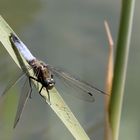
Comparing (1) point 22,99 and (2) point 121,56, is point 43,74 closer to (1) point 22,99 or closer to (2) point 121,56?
(1) point 22,99

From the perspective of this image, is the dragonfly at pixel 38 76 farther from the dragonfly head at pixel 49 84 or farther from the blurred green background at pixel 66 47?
the blurred green background at pixel 66 47

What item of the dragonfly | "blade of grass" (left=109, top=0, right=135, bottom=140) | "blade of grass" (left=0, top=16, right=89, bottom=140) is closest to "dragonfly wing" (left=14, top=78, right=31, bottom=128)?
the dragonfly

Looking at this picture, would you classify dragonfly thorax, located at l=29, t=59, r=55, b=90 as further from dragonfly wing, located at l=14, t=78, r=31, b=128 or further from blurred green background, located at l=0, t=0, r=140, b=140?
blurred green background, located at l=0, t=0, r=140, b=140

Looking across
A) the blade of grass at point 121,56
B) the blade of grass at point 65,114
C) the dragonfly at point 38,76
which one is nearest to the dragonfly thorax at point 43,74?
the dragonfly at point 38,76

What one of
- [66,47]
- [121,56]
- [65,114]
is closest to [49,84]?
[65,114]

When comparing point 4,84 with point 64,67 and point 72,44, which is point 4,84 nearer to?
point 64,67
